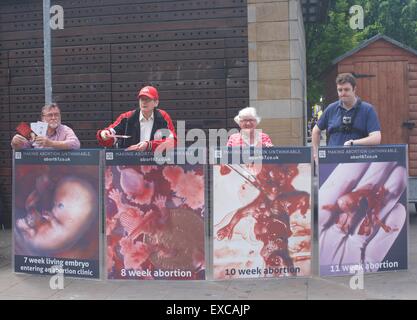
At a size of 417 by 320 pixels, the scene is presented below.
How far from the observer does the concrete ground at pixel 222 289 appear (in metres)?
4.96

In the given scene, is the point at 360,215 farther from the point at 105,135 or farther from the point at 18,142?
the point at 18,142

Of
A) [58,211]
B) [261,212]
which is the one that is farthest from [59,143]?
[261,212]

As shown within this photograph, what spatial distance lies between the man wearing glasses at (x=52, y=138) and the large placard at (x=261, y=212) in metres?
1.56

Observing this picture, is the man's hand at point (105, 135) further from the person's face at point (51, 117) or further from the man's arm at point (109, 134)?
the person's face at point (51, 117)

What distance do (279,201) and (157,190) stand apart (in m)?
1.16

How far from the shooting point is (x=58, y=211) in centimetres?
548

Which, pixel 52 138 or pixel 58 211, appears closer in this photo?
pixel 58 211

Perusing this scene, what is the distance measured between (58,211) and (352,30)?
21.0m

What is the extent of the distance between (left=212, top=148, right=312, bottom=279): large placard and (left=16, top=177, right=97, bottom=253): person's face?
1274mm

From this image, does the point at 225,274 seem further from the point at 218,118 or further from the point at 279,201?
the point at 218,118

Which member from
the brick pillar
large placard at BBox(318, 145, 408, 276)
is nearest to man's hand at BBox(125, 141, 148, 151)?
large placard at BBox(318, 145, 408, 276)

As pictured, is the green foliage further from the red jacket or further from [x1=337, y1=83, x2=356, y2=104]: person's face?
the red jacket

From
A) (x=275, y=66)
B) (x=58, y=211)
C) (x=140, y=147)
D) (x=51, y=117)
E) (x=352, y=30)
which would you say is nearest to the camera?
(x=140, y=147)
